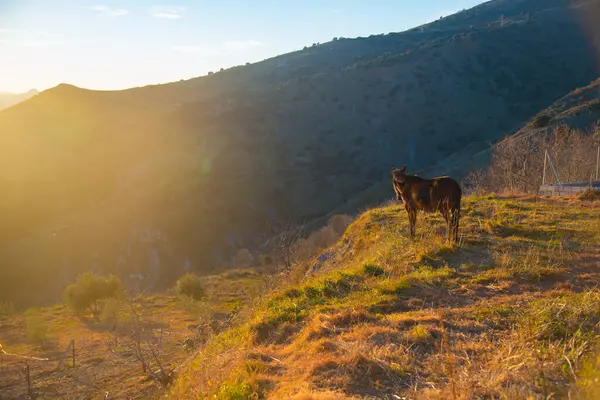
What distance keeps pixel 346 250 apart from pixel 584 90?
53.1m

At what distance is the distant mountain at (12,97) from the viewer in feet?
246

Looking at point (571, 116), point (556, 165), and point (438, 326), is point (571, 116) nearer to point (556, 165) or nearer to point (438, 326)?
point (556, 165)

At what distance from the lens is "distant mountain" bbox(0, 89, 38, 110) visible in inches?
2946

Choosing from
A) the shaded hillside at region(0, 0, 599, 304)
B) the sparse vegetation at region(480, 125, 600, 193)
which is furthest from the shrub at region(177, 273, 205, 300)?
the sparse vegetation at region(480, 125, 600, 193)

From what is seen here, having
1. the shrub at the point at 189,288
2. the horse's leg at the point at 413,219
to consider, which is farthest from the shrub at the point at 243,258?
the horse's leg at the point at 413,219

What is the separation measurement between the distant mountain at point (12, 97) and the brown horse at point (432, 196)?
83752mm

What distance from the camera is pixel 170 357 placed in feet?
47.2

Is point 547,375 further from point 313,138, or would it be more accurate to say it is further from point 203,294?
point 313,138

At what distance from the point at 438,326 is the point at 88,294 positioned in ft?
86.9

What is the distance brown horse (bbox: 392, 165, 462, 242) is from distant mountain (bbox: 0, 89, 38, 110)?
83.8 m

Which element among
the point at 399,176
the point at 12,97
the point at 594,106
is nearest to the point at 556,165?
the point at 399,176

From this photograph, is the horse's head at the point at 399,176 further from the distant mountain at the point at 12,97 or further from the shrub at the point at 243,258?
the distant mountain at the point at 12,97

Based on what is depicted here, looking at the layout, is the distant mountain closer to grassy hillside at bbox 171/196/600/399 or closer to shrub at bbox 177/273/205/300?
shrub at bbox 177/273/205/300

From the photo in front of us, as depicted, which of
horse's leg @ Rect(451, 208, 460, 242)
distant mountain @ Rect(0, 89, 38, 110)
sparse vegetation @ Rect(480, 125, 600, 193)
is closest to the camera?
horse's leg @ Rect(451, 208, 460, 242)
